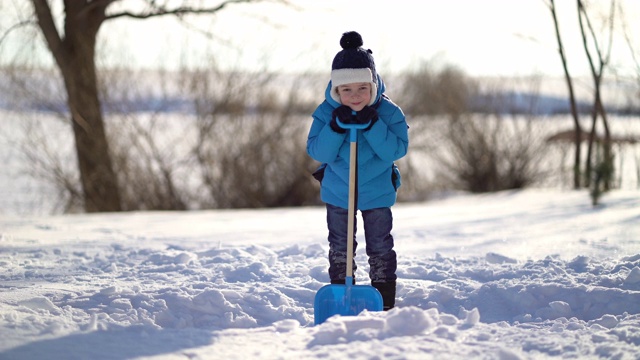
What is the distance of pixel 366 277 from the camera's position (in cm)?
451

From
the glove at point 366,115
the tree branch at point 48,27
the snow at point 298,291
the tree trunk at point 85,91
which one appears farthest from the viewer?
the tree trunk at point 85,91

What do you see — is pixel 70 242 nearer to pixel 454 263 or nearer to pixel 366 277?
pixel 366 277

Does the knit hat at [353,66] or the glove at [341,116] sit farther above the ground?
the knit hat at [353,66]

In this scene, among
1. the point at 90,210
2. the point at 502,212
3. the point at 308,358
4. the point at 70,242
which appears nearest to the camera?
the point at 308,358

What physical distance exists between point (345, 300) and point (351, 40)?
1302 mm

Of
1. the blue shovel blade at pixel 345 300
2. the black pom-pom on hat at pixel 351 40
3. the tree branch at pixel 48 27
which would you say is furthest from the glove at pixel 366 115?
the tree branch at pixel 48 27

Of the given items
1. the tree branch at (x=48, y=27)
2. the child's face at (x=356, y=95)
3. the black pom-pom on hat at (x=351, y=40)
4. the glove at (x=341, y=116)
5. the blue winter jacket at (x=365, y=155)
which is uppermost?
the tree branch at (x=48, y=27)

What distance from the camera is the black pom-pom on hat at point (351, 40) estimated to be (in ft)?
11.8

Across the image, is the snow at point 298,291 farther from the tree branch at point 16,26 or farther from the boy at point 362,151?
the tree branch at point 16,26

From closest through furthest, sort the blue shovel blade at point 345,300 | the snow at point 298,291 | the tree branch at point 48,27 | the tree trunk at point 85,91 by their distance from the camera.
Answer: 1. the snow at point 298,291
2. the blue shovel blade at point 345,300
3. the tree branch at point 48,27
4. the tree trunk at point 85,91

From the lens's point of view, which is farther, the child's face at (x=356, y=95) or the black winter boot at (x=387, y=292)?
the black winter boot at (x=387, y=292)

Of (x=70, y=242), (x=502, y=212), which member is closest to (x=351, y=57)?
(x=70, y=242)

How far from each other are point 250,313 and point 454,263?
5.61 ft

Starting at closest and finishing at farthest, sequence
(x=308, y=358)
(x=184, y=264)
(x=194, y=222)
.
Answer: (x=308, y=358) → (x=184, y=264) → (x=194, y=222)
